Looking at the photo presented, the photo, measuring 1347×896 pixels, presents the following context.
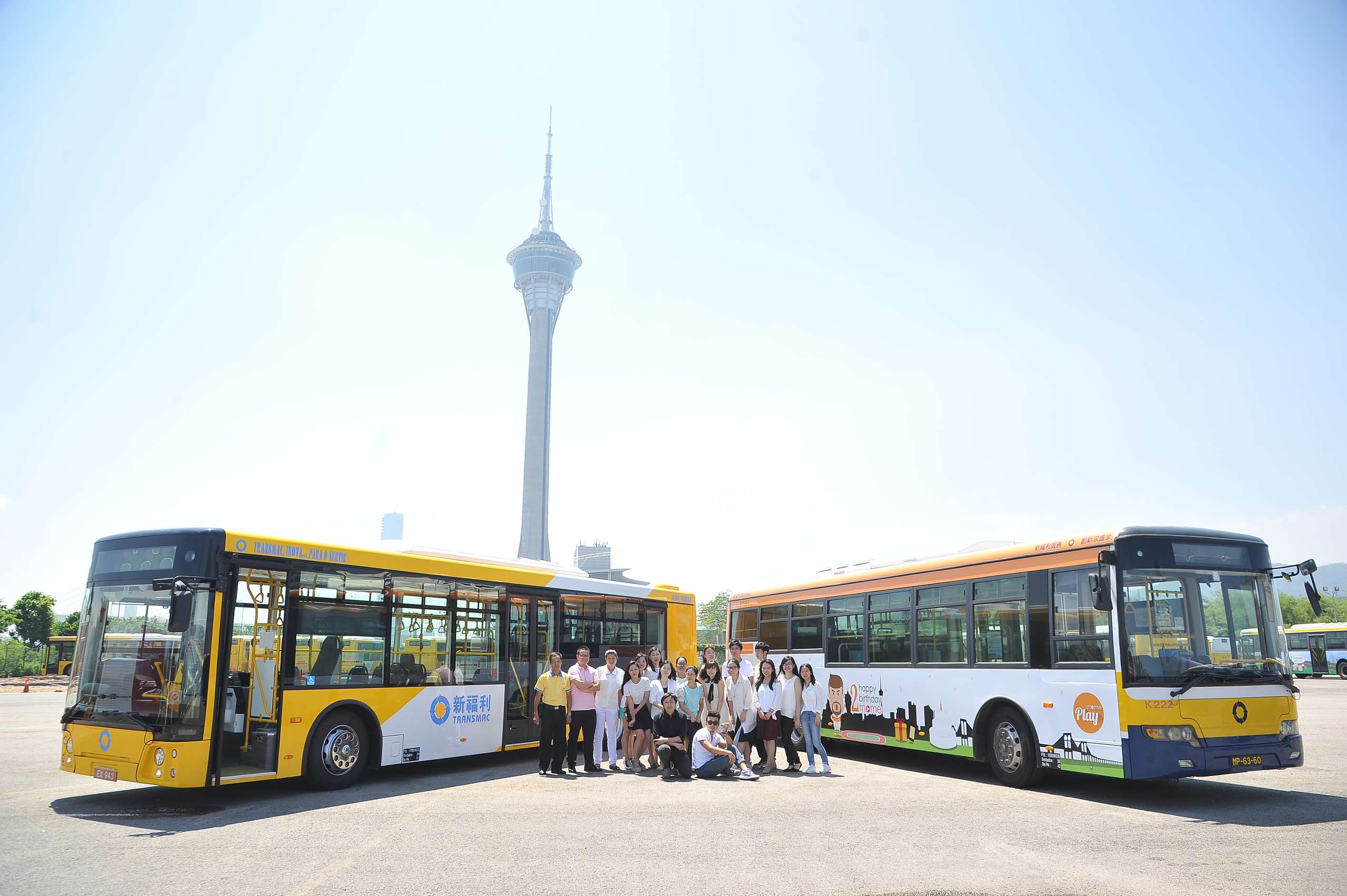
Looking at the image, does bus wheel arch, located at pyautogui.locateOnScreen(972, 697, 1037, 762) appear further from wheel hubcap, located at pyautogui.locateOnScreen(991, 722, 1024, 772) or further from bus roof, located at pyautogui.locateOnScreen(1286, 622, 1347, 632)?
bus roof, located at pyautogui.locateOnScreen(1286, 622, 1347, 632)

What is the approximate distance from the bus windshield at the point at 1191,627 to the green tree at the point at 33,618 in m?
52.7

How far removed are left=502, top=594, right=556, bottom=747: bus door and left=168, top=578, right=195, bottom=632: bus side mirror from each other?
4.86 metres

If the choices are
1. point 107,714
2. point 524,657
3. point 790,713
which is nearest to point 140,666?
point 107,714

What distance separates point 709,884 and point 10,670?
46152mm

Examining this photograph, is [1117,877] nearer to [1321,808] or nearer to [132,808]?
[1321,808]

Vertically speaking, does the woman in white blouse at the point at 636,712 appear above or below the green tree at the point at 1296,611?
below

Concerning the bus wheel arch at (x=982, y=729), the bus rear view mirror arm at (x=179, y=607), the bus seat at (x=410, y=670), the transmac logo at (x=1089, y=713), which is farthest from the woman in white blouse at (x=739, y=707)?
the bus rear view mirror arm at (x=179, y=607)

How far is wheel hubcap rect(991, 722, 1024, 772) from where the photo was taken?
36.8 ft

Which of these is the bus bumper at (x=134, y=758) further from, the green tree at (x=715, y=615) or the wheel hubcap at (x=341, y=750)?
the green tree at (x=715, y=615)

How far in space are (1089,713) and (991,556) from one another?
2508 millimetres

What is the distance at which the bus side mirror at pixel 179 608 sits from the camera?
9.18 metres

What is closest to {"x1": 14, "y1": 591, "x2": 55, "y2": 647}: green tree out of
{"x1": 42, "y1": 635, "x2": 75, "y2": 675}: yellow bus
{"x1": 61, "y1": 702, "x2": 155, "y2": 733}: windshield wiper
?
{"x1": 42, "y1": 635, "x2": 75, "y2": 675}: yellow bus

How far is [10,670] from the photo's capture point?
41.7 metres

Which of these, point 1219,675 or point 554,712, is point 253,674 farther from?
point 1219,675
